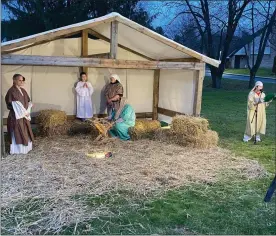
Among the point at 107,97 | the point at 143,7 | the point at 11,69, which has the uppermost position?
the point at 143,7

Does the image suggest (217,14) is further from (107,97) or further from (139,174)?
(139,174)

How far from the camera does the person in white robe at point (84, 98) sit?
8.56m

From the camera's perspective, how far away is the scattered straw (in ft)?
12.8

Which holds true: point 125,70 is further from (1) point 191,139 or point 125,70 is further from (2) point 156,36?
(1) point 191,139

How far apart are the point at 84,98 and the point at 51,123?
1208 millimetres

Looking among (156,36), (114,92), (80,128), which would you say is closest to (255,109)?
(156,36)

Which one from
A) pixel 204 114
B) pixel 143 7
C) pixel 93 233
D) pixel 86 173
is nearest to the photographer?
pixel 93 233

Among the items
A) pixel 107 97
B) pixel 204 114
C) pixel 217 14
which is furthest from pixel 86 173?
pixel 217 14

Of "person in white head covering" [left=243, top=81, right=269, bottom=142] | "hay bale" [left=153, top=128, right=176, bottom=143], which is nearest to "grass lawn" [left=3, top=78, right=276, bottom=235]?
"person in white head covering" [left=243, top=81, right=269, bottom=142]

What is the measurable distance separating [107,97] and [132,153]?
2.39 metres

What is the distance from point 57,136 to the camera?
7.80 meters

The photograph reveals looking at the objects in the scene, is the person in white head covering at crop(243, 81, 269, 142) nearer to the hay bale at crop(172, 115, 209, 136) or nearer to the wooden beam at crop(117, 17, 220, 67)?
the wooden beam at crop(117, 17, 220, 67)

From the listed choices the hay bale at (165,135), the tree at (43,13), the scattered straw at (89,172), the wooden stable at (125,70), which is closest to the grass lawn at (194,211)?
the scattered straw at (89,172)

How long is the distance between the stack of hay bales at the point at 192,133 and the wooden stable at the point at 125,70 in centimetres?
79
